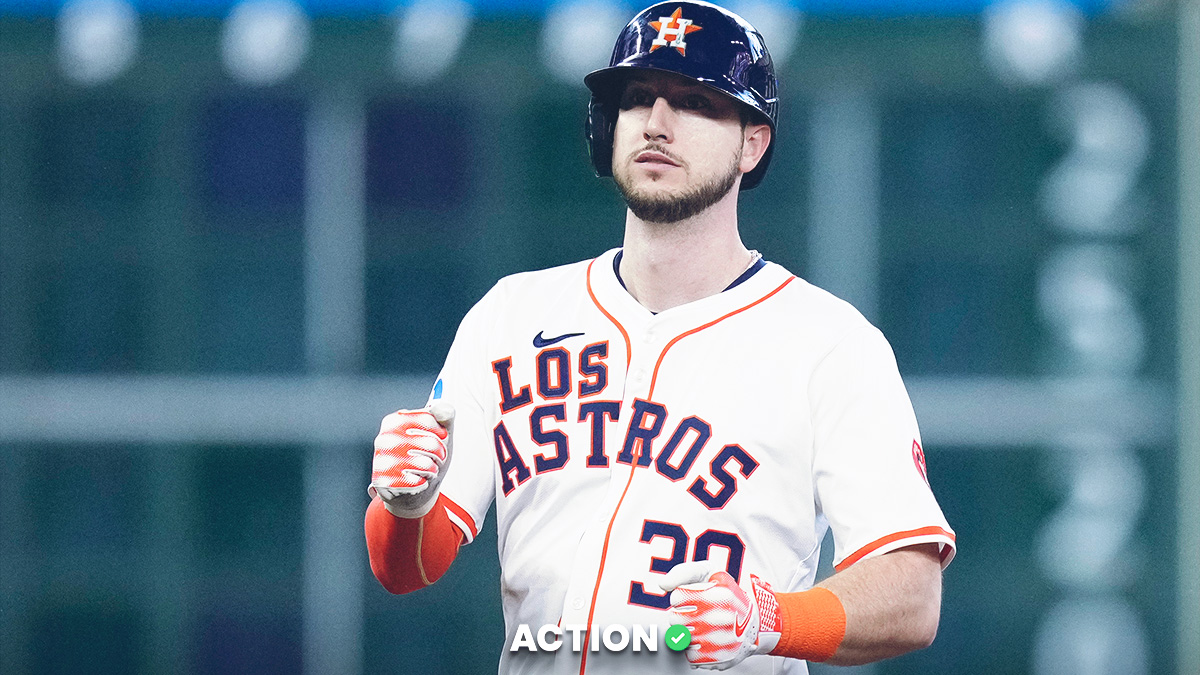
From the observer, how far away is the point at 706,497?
245cm

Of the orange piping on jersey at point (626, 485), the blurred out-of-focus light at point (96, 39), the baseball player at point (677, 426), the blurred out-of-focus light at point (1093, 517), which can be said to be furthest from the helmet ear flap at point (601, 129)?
the blurred out-of-focus light at point (96, 39)

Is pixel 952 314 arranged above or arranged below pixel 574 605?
above

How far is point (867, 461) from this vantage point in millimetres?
2398

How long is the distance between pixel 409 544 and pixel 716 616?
0.67 metres

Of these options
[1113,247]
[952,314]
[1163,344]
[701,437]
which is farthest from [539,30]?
[701,437]

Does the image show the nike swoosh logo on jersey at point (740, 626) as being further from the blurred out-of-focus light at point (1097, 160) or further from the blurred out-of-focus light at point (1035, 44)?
the blurred out-of-focus light at point (1035, 44)

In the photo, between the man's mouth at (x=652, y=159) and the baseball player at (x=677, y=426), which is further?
the man's mouth at (x=652, y=159)

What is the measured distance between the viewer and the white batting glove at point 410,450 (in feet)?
7.07

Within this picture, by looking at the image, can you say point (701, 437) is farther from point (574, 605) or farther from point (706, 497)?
point (574, 605)

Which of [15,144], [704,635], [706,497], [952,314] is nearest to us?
[704,635]

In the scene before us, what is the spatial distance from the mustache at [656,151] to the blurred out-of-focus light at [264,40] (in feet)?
26.3

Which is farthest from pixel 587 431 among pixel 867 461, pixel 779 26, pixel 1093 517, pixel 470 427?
pixel 779 26

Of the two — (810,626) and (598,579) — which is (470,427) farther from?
(810,626)

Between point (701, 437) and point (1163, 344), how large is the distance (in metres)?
8.30
